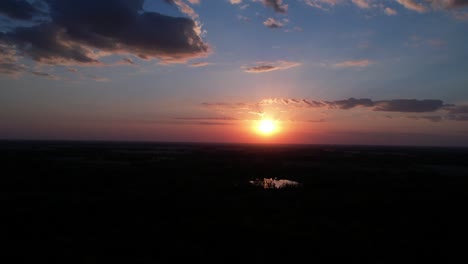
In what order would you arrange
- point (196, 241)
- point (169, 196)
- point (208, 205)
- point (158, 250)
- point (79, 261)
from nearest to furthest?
point (79, 261) → point (158, 250) → point (196, 241) → point (208, 205) → point (169, 196)

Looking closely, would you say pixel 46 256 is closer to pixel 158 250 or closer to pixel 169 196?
pixel 158 250

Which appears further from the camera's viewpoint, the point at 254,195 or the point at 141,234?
the point at 254,195

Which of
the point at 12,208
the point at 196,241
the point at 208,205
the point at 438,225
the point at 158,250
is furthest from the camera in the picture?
the point at 208,205

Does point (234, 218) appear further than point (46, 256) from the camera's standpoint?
Yes

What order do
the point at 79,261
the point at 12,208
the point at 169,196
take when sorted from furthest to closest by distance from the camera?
the point at 169,196, the point at 12,208, the point at 79,261

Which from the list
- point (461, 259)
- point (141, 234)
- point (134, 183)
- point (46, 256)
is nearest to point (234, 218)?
point (141, 234)

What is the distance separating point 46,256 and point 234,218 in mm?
8378

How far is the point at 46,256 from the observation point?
11.1 m

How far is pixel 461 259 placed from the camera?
11344 mm

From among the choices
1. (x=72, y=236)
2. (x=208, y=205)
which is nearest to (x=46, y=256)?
(x=72, y=236)

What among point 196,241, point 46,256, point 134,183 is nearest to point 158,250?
point 196,241

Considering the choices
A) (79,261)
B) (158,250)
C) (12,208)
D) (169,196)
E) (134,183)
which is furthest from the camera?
(134,183)

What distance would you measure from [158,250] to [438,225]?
13140mm

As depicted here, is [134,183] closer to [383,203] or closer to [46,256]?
[46,256]
